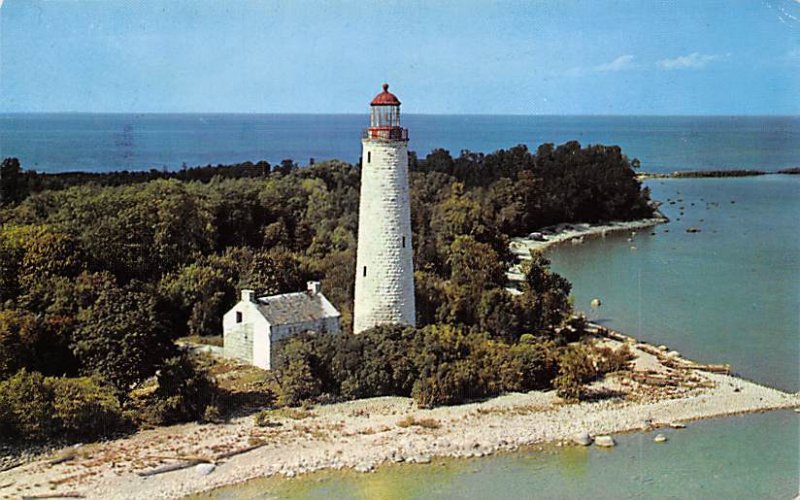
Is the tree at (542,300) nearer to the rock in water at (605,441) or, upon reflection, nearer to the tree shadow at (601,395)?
the tree shadow at (601,395)

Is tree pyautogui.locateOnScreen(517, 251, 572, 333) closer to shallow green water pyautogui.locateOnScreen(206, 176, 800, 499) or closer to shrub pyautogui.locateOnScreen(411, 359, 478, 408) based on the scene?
shallow green water pyautogui.locateOnScreen(206, 176, 800, 499)

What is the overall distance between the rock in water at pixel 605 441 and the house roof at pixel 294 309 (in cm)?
734

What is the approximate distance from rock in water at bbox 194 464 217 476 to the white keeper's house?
4941 mm

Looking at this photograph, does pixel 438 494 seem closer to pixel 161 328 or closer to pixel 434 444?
pixel 434 444

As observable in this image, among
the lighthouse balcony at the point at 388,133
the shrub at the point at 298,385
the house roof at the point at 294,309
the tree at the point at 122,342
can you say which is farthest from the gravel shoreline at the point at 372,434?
the lighthouse balcony at the point at 388,133

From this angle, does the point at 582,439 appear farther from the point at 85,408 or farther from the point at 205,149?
the point at 205,149

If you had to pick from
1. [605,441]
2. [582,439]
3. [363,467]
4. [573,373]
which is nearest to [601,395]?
[573,373]

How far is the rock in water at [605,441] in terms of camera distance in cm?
1861

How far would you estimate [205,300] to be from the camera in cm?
2545

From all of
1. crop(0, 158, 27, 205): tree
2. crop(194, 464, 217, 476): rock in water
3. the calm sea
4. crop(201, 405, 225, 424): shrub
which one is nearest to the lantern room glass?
crop(201, 405, 225, 424): shrub

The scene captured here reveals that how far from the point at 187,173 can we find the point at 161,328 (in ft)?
89.1

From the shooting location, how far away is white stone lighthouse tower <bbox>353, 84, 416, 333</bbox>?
2120 centimetres

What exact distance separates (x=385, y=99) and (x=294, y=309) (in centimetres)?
568

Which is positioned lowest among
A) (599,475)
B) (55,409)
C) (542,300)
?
(599,475)
